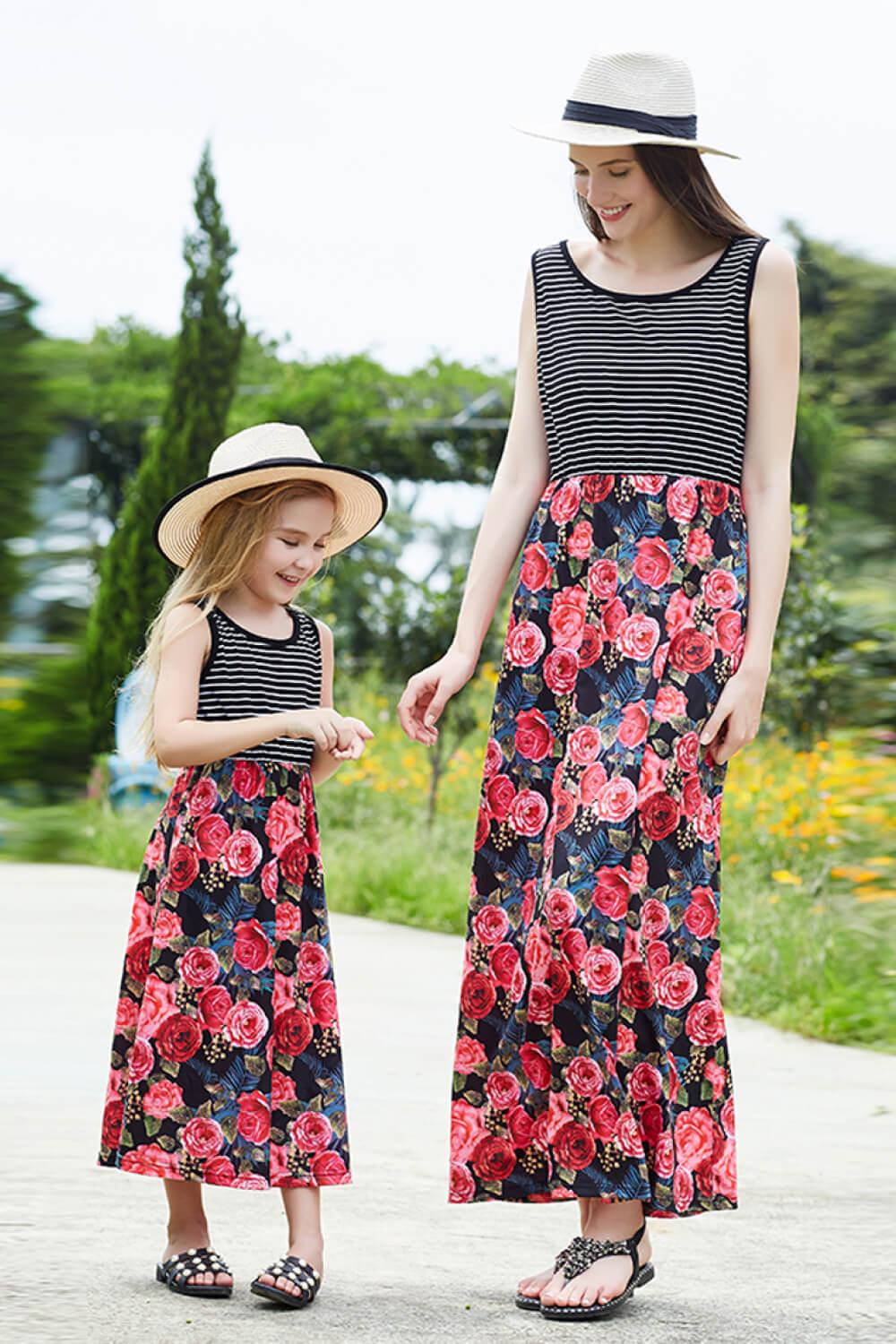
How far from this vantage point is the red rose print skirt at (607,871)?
7.66 ft

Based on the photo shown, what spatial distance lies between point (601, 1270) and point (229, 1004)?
63cm

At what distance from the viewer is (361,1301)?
2383 millimetres

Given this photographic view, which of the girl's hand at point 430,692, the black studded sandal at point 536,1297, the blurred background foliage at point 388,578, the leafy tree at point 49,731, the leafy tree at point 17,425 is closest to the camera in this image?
the black studded sandal at point 536,1297

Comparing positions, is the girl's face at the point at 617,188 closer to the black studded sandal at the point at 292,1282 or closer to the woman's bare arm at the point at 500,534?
the woman's bare arm at the point at 500,534

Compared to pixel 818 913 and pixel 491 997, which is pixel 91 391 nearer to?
pixel 818 913

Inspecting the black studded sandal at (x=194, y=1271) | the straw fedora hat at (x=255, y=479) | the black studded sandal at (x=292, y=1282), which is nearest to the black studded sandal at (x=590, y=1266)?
the black studded sandal at (x=292, y=1282)

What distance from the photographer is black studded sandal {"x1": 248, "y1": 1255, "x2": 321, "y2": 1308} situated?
7.59 feet

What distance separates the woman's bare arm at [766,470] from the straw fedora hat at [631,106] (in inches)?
8.1

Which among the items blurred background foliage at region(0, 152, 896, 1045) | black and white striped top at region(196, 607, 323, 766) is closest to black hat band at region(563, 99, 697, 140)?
black and white striped top at region(196, 607, 323, 766)

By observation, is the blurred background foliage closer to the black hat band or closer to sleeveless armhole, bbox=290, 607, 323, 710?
sleeveless armhole, bbox=290, 607, 323, 710

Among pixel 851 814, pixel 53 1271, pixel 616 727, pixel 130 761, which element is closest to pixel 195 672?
pixel 616 727

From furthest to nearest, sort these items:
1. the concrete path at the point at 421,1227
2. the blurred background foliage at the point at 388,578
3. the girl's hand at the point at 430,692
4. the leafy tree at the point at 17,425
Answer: the leafy tree at the point at 17,425, the blurred background foliage at the point at 388,578, the girl's hand at the point at 430,692, the concrete path at the point at 421,1227

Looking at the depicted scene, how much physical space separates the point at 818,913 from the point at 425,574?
2.66m

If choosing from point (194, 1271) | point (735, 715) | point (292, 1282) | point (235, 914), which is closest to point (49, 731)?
point (235, 914)
